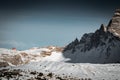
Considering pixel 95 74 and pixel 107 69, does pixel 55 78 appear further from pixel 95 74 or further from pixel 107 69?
pixel 107 69

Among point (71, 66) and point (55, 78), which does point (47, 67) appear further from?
point (55, 78)

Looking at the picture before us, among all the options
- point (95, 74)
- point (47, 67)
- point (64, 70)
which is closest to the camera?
point (95, 74)

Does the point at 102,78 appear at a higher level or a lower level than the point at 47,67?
lower

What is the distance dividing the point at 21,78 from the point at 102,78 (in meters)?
17.5

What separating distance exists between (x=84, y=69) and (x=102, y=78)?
1025 centimetres

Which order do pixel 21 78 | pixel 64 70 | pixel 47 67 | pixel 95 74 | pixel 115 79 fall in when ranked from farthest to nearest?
pixel 47 67 < pixel 64 70 < pixel 95 74 < pixel 115 79 < pixel 21 78

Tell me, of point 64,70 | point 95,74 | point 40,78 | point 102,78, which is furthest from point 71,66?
point 40,78

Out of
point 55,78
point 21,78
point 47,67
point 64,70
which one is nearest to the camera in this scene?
point 21,78

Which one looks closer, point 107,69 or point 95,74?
point 95,74

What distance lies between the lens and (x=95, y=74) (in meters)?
53.6

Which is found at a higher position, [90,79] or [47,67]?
[47,67]

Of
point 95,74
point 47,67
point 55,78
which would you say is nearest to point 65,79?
point 55,78

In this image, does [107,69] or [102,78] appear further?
[107,69]

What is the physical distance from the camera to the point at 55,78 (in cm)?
4331
